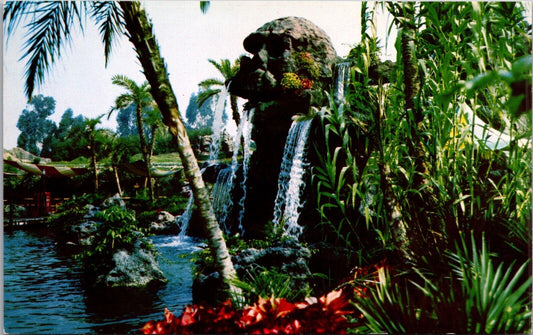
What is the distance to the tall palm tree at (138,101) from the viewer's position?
462 centimetres

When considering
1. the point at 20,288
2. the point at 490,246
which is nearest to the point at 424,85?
the point at 490,246

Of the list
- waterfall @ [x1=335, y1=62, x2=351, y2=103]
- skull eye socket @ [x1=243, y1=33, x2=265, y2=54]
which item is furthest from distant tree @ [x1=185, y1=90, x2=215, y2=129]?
waterfall @ [x1=335, y1=62, x2=351, y2=103]

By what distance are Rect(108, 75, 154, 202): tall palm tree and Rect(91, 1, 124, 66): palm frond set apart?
0.38 meters

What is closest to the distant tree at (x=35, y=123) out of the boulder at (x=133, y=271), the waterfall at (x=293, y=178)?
the boulder at (x=133, y=271)

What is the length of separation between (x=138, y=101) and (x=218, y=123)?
54.5 inches

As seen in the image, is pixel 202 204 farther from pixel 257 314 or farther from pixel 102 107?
pixel 102 107

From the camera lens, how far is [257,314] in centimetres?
217

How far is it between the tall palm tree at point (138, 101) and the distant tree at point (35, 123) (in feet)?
2.40

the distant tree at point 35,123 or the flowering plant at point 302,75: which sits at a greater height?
the flowering plant at point 302,75

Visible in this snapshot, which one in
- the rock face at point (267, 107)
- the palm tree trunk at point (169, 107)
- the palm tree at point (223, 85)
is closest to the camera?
the palm tree trunk at point (169, 107)

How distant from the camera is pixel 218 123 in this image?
6.27 m

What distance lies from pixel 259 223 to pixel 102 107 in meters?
4.98

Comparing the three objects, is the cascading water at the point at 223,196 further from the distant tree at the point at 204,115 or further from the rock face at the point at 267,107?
the distant tree at the point at 204,115

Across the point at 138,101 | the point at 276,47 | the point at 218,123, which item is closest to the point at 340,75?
the point at 276,47
